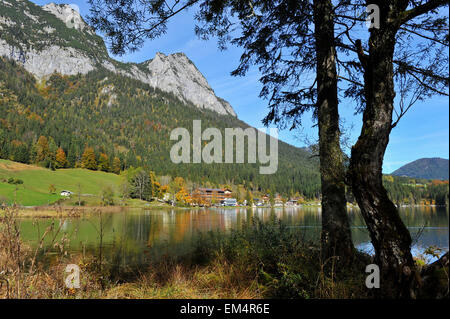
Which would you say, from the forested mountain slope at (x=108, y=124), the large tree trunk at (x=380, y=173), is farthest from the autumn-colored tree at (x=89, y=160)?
the large tree trunk at (x=380, y=173)

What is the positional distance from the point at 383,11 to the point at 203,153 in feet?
390

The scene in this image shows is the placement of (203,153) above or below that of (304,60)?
above

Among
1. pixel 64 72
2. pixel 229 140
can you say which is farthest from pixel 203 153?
pixel 64 72

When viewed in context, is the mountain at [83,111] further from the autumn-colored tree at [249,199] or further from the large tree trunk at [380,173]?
the large tree trunk at [380,173]

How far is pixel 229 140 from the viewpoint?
128 m

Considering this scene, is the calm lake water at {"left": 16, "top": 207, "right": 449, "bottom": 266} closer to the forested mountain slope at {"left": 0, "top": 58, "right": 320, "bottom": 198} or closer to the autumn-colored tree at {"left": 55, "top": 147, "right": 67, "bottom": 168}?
the forested mountain slope at {"left": 0, "top": 58, "right": 320, "bottom": 198}

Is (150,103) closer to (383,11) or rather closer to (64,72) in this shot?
(64,72)

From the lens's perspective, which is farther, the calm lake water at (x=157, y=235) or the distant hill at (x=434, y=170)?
the calm lake water at (x=157, y=235)

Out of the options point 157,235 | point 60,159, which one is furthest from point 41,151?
point 157,235

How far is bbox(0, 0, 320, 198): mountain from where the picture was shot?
84.5m

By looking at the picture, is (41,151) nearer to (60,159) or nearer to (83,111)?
(60,159)

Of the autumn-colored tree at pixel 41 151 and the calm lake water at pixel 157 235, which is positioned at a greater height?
the autumn-colored tree at pixel 41 151

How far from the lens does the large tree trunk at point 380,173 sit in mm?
2131

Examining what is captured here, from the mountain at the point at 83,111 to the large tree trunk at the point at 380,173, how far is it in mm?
67027
